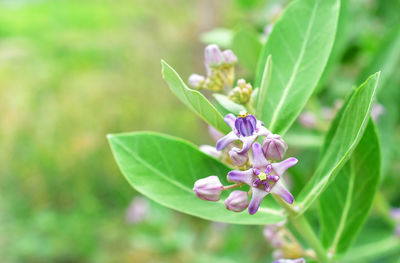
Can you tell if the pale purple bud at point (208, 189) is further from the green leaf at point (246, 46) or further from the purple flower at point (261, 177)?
the green leaf at point (246, 46)

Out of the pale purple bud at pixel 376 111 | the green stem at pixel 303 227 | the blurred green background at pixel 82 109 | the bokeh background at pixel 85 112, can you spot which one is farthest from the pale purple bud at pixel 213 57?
the blurred green background at pixel 82 109

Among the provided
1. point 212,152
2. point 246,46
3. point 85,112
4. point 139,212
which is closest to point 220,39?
point 246,46

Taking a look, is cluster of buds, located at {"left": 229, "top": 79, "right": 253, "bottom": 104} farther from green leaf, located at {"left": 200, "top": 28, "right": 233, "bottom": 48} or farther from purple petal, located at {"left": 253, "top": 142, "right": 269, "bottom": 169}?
green leaf, located at {"left": 200, "top": 28, "right": 233, "bottom": 48}

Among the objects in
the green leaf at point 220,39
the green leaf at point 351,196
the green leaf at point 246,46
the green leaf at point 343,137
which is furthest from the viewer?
the green leaf at point 220,39

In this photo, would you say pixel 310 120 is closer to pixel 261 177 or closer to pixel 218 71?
pixel 218 71

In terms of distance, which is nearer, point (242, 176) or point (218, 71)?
point (242, 176)

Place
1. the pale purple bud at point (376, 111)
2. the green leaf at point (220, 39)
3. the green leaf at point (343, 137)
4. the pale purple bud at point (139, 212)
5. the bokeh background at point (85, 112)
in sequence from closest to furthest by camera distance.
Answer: the green leaf at point (343, 137)
the pale purple bud at point (376, 111)
the green leaf at point (220, 39)
the pale purple bud at point (139, 212)
the bokeh background at point (85, 112)

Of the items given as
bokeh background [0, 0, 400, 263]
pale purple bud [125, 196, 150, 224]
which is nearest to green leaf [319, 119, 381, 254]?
pale purple bud [125, 196, 150, 224]
